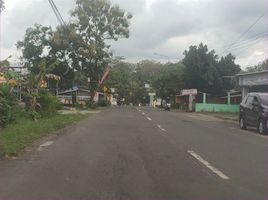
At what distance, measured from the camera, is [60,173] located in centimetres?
1062

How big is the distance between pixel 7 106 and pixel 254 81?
102 ft

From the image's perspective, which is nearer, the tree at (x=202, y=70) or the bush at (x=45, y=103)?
the bush at (x=45, y=103)

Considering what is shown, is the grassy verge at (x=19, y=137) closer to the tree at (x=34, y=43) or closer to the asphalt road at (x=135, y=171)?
the asphalt road at (x=135, y=171)

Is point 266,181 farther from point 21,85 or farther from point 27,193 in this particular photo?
point 21,85

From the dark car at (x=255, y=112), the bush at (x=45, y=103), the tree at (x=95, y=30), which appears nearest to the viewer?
the dark car at (x=255, y=112)

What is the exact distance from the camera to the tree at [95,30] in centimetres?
6312

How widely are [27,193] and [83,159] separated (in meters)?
4.23

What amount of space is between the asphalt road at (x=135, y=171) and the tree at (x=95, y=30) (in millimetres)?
46553

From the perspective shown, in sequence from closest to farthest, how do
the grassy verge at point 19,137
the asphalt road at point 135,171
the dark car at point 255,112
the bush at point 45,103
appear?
the asphalt road at point 135,171 < the grassy verge at point 19,137 < the dark car at point 255,112 < the bush at point 45,103

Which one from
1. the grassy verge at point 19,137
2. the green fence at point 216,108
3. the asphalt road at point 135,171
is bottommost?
the asphalt road at point 135,171

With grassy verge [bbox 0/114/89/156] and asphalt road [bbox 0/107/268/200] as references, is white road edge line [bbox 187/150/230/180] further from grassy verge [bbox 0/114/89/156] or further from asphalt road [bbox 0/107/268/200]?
grassy verge [bbox 0/114/89/156]

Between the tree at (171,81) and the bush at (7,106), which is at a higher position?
the tree at (171,81)

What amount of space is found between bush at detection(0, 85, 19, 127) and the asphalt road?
525 cm

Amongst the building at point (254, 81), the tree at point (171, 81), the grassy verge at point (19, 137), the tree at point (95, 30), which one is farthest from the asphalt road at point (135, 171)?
the tree at point (171, 81)
